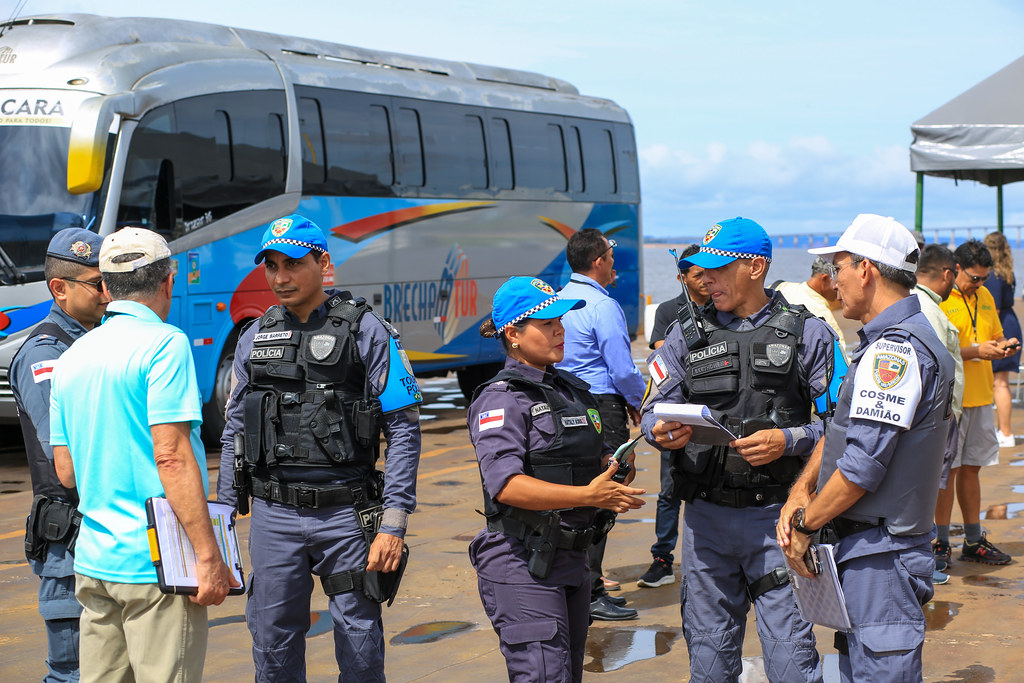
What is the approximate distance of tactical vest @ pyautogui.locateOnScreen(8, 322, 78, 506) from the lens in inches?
171

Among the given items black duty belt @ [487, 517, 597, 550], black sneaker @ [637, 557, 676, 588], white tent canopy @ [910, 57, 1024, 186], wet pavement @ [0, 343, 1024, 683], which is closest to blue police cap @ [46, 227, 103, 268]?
black duty belt @ [487, 517, 597, 550]

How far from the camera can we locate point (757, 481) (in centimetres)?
444

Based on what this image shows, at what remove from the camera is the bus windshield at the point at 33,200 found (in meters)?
11.0

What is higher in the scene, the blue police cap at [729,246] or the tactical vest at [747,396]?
the blue police cap at [729,246]

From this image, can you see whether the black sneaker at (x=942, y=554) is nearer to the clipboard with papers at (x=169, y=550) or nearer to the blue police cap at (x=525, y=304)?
the blue police cap at (x=525, y=304)

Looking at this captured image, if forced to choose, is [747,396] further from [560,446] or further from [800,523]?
[560,446]

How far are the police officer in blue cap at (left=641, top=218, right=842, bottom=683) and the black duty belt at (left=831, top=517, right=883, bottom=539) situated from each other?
53 cm

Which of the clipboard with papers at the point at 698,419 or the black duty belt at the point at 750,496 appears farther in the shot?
the black duty belt at the point at 750,496

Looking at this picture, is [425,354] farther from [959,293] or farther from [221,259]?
[959,293]

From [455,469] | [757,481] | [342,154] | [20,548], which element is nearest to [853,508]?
[757,481]

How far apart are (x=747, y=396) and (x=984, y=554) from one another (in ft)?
11.9

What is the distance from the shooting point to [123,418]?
11.9 ft

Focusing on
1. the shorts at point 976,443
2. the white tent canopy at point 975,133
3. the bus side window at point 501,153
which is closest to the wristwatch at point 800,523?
the shorts at point 976,443

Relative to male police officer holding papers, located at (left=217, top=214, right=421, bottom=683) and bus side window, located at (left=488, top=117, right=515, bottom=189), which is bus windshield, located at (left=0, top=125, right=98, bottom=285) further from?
male police officer holding papers, located at (left=217, top=214, right=421, bottom=683)
